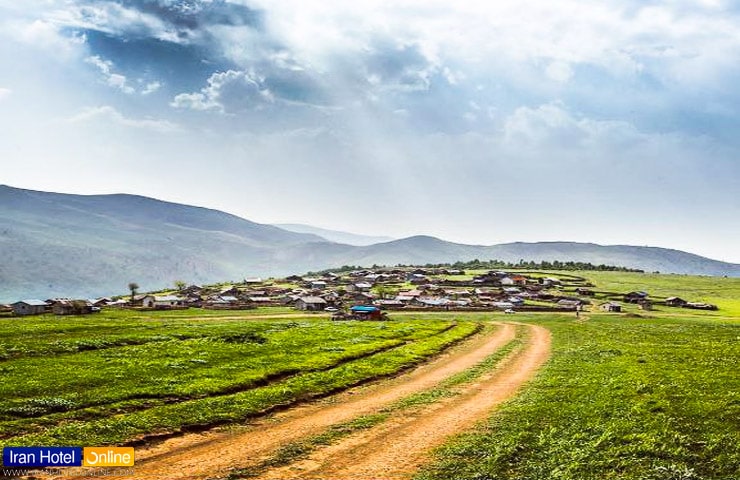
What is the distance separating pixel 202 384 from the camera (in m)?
30.5

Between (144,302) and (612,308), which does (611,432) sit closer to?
(612,308)

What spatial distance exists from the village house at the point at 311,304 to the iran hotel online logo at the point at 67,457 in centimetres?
13201

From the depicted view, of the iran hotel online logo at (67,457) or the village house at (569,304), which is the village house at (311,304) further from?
the iran hotel online logo at (67,457)

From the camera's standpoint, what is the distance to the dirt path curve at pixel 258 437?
18.1 metres

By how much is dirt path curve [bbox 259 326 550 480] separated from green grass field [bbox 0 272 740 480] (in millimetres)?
1087

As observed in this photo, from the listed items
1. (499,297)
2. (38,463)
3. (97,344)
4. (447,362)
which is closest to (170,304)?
(499,297)

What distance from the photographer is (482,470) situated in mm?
17422

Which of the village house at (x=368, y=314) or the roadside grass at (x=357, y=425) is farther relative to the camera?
the village house at (x=368, y=314)

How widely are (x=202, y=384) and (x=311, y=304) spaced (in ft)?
406

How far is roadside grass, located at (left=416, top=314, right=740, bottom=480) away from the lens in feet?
55.8

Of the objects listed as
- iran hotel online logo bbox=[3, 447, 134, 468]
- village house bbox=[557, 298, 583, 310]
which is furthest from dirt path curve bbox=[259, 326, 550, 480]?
village house bbox=[557, 298, 583, 310]

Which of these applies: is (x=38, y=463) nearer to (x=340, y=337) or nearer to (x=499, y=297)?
(x=340, y=337)

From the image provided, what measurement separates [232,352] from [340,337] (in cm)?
1817

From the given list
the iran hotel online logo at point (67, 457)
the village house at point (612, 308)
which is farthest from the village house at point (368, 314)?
the iran hotel online logo at point (67, 457)
